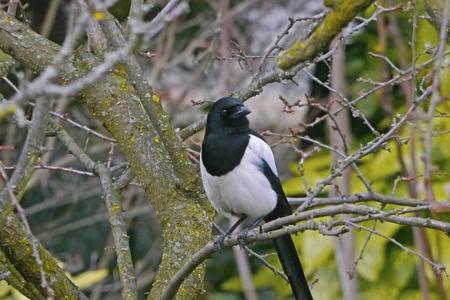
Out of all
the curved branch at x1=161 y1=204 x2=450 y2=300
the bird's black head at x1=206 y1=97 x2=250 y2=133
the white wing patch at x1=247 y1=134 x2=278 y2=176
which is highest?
the bird's black head at x1=206 y1=97 x2=250 y2=133

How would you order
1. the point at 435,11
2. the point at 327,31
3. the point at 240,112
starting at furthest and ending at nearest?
the point at 240,112 < the point at 435,11 < the point at 327,31

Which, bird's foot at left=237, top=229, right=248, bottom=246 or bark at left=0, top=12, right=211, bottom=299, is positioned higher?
bark at left=0, top=12, right=211, bottom=299

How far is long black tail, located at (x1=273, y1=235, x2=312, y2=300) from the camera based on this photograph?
114 inches

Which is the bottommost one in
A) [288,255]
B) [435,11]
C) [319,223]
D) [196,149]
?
[319,223]

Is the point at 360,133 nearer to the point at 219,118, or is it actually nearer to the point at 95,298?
the point at 95,298

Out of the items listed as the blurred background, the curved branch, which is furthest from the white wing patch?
the blurred background

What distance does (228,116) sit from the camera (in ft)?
9.98

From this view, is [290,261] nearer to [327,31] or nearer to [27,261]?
[27,261]

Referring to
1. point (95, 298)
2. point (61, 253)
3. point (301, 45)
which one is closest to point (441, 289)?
point (301, 45)

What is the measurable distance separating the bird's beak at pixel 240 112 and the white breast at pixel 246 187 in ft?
0.34

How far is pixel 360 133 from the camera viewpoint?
17.9 ft

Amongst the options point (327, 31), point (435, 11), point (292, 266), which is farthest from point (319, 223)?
point (292, 266)

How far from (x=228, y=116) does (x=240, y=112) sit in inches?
2.6

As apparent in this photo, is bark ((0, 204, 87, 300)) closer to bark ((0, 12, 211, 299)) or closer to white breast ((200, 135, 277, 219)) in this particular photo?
bark ((0, 12, 211, 299))
